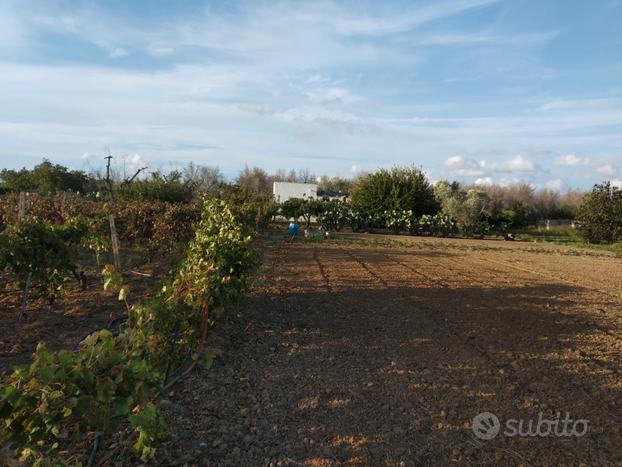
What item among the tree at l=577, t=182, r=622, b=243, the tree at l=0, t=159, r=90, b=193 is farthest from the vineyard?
the tree at l=577, t=182, r=622, b=243

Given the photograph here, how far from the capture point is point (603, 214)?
30594 mm

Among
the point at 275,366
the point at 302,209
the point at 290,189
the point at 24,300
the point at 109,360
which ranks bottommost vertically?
the point at 275,366

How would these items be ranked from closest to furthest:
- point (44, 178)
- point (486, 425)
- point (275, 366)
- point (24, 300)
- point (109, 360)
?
point (109, 360) → point (486, 425) → point (275, 366) → point (24, 300) → point (44, 178)

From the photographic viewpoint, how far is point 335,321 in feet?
23.1

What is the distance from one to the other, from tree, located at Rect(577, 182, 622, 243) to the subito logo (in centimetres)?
3079

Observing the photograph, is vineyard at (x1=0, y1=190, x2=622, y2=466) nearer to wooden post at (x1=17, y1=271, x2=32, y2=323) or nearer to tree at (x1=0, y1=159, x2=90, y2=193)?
wooden post at (x1=17, y1=271, x2=32, y2=323)

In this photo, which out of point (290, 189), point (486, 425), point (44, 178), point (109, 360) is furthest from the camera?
point (290, 189)

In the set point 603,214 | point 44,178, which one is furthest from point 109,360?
point 603,214

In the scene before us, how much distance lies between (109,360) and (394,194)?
36.5 meters

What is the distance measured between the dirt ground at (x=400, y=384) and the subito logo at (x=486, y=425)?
6cm

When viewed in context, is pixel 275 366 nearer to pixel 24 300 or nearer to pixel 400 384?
pixel 400 384

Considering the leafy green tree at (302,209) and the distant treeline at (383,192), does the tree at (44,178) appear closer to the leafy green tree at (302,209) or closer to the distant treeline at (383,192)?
the distant treeline at (383,192)

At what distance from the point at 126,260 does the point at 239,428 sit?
950 centimetres

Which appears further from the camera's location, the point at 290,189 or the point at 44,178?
the point at 290,189
